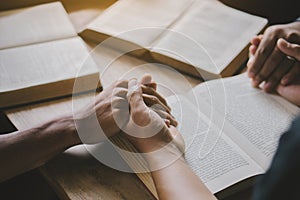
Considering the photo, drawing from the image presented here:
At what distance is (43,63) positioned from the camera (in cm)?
118

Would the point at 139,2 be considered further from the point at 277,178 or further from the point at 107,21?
the point at 277,178

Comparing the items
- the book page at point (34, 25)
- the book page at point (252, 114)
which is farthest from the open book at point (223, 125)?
the book page at point (34, 25)

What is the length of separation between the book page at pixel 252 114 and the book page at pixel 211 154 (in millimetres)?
26

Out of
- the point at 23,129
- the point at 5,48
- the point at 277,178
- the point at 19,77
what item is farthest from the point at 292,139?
the point at 5,48

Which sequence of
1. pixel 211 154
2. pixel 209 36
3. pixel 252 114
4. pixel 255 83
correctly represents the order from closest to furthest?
1. pixel 211 154
2. pixel 252 114
3. pixel 255 83
4. pixel 209 36

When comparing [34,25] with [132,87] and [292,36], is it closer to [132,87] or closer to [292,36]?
[132,87]

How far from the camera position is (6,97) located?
1.07 m

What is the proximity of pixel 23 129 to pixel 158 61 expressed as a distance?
44 centimetres

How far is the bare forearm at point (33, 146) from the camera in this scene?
0.91m

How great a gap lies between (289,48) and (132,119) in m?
0.47

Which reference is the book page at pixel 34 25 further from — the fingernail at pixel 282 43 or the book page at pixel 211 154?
the fingernail at pixel 282 43

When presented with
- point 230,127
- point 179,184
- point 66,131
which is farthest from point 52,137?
point 230,127

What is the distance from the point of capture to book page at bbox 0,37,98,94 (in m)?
1.11

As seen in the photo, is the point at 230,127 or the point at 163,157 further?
the point at 230,127
